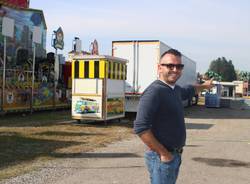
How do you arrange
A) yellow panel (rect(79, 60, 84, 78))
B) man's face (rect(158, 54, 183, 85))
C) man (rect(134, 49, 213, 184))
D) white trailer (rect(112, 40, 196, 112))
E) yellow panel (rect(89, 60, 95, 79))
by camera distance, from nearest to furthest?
man (rect(134, 49, 213, 184)) < man's face (rect(158, 54, 183, 85)) < yellow panel (rect(89, 60, 95, 79)) < yellow panel (rect(79, 60, 84, 78)) < white trailer (rect(112, 40, 196, 112))

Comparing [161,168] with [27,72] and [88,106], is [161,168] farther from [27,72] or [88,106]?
[27,72]

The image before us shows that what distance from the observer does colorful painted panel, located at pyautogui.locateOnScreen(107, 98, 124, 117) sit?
1744cm

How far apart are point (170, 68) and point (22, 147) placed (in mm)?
7764

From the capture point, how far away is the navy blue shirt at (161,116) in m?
4.31

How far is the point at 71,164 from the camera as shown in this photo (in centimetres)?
958

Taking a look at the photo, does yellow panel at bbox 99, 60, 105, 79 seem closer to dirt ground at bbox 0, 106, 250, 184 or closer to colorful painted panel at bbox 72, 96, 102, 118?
colorful painted panel at bbox 72, 96, 102, 118

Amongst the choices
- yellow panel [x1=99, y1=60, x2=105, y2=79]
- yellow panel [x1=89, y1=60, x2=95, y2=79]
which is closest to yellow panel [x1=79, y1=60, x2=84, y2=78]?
yellow panel [x1=89, y1=60, x2=95, y2=79]

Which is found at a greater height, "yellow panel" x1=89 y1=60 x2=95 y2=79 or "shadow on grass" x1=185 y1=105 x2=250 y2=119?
"yellow panel" x1=89 y1=60 x2=95 y2=79

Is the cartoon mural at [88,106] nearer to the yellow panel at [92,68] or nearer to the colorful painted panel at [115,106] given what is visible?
the colorful painted panel at [115,106]

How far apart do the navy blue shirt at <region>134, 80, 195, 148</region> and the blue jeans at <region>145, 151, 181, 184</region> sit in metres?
0.14

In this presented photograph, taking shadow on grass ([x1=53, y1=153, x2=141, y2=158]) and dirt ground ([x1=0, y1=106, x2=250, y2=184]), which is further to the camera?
shadow on grass ([x1=53, y1=153, x2=141, y2=158])

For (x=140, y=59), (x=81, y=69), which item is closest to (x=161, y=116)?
(x=81, y=69)

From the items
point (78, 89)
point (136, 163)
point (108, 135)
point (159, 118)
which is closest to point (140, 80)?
point (78, 89)

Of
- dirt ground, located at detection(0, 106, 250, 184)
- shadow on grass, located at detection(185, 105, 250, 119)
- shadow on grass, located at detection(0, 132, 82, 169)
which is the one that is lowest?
shadow on grass, located at detection(185, 105, 250, 119)
